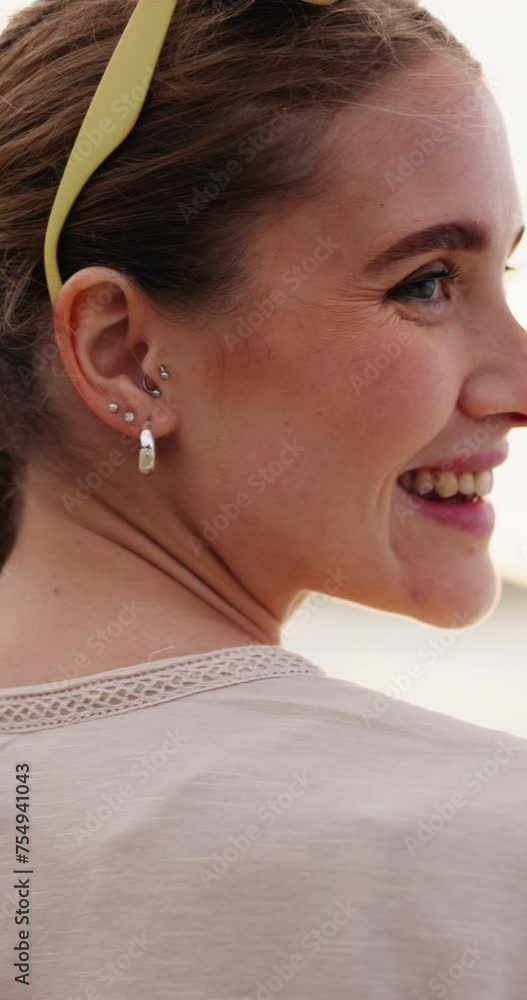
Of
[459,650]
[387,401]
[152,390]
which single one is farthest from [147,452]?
[459,650]

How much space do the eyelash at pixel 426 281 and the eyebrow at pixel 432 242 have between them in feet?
0.08

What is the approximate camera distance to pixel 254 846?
859mm

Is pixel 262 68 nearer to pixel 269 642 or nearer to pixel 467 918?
pixel 269 642

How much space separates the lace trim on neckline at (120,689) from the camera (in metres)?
0.97

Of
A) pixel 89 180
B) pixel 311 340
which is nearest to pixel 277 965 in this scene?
pixel 311 340

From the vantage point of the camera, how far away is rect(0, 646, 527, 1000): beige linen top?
833mm

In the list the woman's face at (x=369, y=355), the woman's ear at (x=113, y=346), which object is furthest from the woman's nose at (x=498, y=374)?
the woman's ear at (x=113, y=346)

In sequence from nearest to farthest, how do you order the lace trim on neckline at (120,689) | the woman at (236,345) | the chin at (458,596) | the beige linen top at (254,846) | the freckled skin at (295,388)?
the beige linen top at (254,846) < the lace trim on neckline at (120,689) < the woman at (236,345) < the freckled skin at (295,388) < the chin at (458,596)

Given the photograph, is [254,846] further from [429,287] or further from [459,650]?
[459,650]

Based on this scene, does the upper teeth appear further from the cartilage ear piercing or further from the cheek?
the cartilage ear piercing

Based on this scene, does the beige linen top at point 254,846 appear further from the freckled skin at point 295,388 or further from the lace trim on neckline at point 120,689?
the freckled skin at point 295,388

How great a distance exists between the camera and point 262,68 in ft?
3.90

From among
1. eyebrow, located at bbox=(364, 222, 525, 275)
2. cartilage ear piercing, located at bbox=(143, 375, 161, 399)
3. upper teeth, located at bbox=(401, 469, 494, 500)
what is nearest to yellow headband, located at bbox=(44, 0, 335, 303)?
cartilage ear piercing, located at bbox=(143, 375, 161, 399)

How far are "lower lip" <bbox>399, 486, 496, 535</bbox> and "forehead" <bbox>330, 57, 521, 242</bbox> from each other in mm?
257
